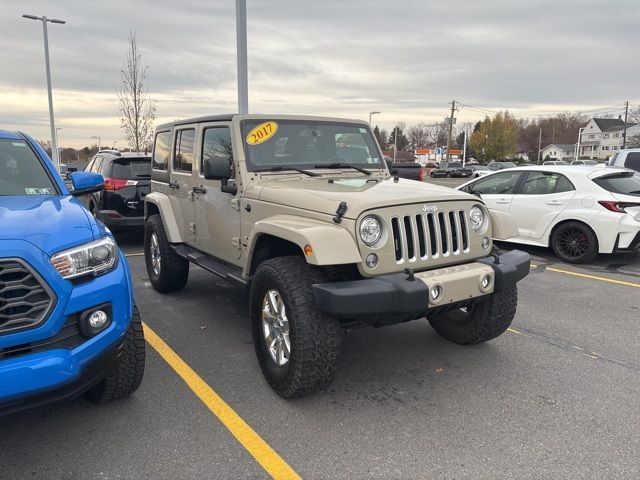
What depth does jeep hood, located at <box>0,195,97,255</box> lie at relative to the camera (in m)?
2.59

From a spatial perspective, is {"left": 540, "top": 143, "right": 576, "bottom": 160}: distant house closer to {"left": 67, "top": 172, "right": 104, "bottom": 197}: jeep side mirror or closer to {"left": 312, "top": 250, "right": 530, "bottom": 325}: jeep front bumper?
{"left": 312, "top": 250, "right": 530, "bottom": 325}: jeep front bumper

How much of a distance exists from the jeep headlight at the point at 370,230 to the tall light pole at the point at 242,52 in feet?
23.8

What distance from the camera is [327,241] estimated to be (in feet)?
10.2

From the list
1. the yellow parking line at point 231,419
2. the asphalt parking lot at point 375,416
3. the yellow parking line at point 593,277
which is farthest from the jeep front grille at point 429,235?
the yellow parking line at point 593,277

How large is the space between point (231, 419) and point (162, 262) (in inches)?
119

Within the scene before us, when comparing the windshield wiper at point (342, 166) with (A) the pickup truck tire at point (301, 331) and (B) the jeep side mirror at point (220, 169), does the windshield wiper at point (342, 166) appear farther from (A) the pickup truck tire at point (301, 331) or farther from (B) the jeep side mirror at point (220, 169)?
(A) the pickup truck tire at point (301, 331)

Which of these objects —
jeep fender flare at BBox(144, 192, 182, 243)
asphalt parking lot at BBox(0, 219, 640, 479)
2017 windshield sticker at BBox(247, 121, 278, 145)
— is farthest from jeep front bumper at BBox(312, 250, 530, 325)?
jeep fender flare at BBox(144, 192, 182, 243)

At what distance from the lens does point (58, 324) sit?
8.29ft

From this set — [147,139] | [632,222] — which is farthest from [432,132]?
[632,222]

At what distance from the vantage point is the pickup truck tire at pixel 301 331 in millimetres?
3166

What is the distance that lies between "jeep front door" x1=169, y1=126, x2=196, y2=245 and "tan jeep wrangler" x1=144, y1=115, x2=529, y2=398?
0.05 metres

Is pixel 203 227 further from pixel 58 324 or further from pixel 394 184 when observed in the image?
pixel 58 324

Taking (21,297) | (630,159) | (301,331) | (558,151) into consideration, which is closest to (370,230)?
(301,331)

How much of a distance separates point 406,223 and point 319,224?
0.58 m
